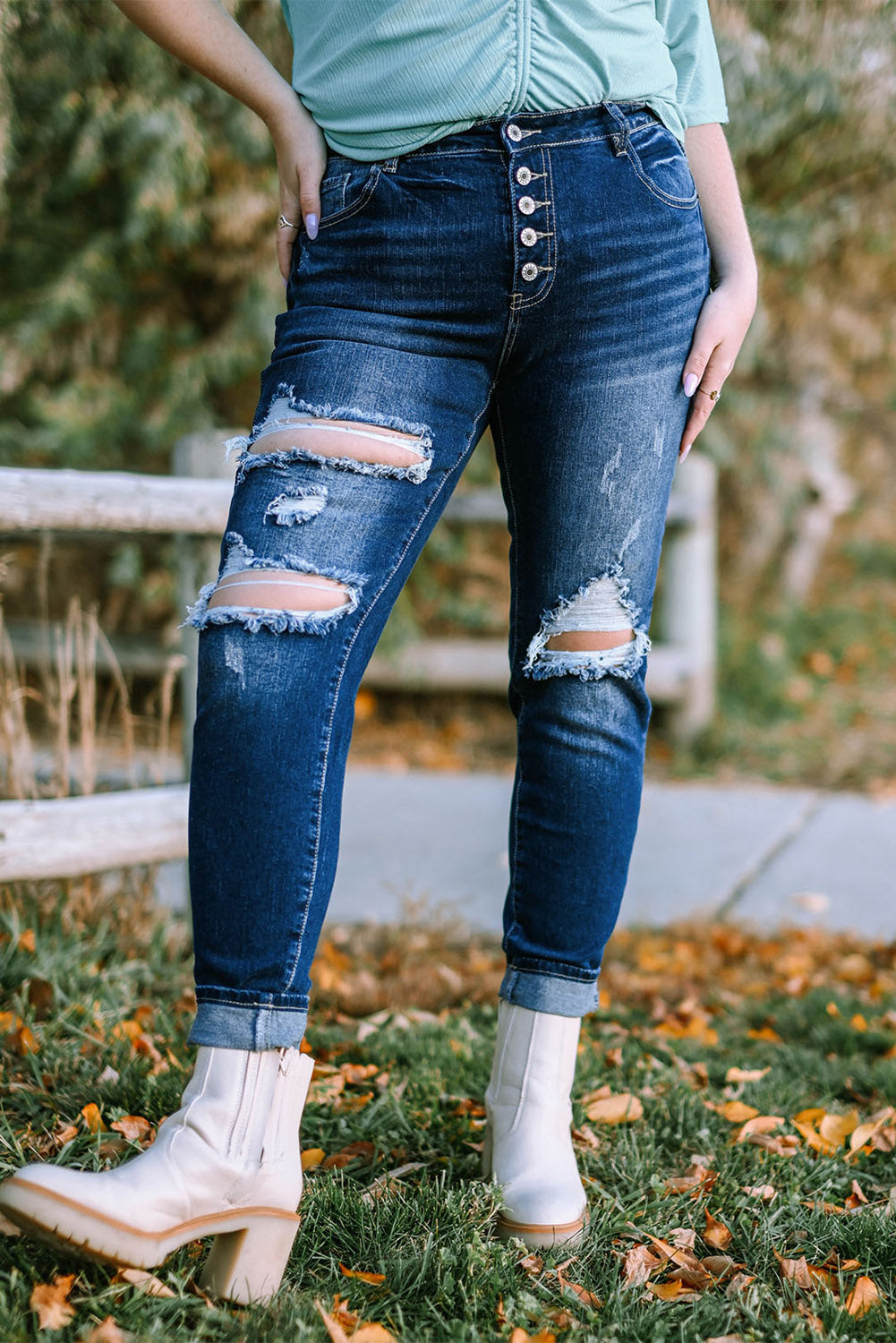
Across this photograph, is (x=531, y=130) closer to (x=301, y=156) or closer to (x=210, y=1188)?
(x=301, y=156)

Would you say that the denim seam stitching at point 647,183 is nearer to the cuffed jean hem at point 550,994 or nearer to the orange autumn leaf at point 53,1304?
the cuffed jean hem at point 550,994

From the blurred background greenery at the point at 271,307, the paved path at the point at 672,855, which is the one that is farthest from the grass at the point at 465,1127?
the blurred background greenery at the point at 271,307

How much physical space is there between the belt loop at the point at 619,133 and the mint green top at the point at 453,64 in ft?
0.04

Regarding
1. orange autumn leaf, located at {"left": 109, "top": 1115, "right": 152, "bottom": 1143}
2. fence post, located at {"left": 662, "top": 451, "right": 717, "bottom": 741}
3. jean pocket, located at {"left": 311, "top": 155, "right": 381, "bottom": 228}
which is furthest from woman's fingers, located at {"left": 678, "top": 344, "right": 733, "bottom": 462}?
fence post, located at {"left": 662, "top": 451, "right": 717, "bottom": 741}

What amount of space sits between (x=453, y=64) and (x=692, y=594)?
3635 mm

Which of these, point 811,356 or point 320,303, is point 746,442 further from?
point 320,303

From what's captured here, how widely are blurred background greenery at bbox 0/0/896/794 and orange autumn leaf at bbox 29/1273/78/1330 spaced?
106 inches

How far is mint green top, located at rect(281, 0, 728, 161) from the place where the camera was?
1280 mm

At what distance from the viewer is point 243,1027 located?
1.19 m

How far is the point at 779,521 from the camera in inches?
239

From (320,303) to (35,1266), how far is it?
3.55 feet

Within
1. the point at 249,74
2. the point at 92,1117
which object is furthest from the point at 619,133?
the point at 92,1117

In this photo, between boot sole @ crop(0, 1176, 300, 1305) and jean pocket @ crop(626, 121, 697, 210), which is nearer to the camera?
boot sole @ crop(0, 1176, 300, 1305)

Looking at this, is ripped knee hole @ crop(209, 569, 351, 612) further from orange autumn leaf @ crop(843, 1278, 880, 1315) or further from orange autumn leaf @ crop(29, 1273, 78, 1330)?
orange autumn leaf @ crop(843, 1278, 880, 1315)
